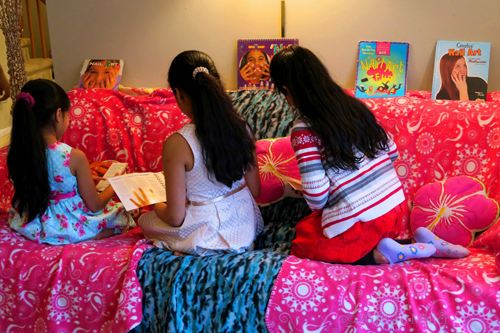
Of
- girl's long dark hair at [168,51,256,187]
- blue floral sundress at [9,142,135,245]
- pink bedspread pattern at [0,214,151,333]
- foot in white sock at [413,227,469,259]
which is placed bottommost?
pink bedspread pattern at [0,214,151,333]

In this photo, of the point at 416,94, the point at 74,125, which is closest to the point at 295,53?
the point at 416,94

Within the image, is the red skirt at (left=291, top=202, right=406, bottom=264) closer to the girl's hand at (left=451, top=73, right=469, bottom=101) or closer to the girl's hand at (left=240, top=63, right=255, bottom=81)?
the girl's hand at (left=451, top=73, right=469, bottom=101)

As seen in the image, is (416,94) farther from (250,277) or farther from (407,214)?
(250,277)

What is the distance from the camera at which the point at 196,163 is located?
1465 millimetres

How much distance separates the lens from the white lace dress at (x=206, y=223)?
1483 millimetres

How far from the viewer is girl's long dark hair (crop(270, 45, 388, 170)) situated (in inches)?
53.2

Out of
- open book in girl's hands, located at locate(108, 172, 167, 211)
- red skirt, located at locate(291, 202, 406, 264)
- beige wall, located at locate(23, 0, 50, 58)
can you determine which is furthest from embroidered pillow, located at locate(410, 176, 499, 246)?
beige wall, located at locate(23, 0, 50, 58)

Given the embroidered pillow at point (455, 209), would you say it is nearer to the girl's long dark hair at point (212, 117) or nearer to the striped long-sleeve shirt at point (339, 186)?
the striped long-sleeve shirt at point (339, 186)

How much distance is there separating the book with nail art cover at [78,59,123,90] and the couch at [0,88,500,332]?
0.78m

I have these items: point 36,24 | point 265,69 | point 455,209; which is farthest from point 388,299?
point 36,24

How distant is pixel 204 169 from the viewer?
148 centimetres

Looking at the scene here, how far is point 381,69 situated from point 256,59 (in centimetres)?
66

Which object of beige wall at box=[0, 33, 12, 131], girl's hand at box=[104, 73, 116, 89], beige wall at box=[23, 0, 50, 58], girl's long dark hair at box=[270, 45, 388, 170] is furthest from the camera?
beige wall at box=[23, 0, 50, 58]

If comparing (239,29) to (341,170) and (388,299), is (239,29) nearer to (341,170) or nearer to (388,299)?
(341,170)
